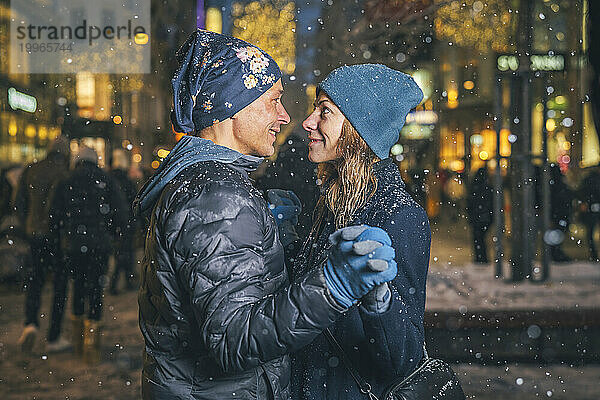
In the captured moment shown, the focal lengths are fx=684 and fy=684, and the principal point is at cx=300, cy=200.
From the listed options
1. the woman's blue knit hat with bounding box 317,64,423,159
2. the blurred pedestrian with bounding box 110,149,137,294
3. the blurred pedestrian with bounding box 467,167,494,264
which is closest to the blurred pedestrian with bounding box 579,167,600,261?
the blurred pedestrian with bounding box 467,167,494,264

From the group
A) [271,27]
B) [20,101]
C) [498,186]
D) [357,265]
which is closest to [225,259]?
[357,265]

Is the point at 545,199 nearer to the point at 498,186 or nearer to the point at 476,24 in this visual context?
the point at 498,186

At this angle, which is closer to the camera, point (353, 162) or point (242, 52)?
point (242, 52)

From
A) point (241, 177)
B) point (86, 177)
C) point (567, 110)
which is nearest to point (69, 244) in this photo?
point (86, 177)

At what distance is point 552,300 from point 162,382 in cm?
610

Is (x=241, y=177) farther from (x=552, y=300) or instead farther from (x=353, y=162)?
(x=552, y=300)

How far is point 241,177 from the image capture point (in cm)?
184

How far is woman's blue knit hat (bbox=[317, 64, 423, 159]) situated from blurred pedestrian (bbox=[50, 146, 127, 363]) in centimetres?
405

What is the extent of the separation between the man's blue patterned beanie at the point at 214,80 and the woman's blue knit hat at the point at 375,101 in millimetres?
346

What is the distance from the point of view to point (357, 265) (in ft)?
5.03

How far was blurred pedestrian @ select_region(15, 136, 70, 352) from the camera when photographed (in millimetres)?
5980

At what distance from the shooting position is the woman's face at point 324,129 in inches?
91.9

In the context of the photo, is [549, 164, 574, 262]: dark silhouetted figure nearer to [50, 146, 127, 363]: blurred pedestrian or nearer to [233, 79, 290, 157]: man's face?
[50, 146, 127, 363]: blurred pedestrian

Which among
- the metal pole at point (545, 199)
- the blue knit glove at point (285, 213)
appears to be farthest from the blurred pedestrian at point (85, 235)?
the metal pole at point (545, 199)
